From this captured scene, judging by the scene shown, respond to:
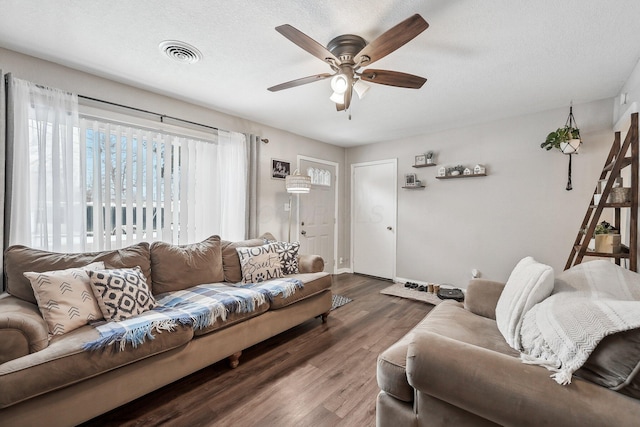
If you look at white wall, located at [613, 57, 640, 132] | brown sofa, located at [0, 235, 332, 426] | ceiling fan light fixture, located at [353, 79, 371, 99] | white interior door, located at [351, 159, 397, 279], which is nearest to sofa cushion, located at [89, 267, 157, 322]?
brown sofa, located at [0, 235, 332, 426]

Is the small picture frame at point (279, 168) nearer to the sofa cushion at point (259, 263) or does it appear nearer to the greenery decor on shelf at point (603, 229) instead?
the sofa cushion at point (259, 263)

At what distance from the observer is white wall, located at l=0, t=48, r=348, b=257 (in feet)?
7.06

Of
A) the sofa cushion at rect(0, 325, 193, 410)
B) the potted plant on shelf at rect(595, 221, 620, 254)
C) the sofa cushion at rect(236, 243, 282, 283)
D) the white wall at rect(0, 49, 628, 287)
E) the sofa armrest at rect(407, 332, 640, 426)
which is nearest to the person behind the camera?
the sofa armrest at rect(407, 332, 640, 426)

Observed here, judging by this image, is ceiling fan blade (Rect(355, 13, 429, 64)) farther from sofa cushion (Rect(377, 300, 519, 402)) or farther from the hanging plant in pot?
the hanging plant in pot

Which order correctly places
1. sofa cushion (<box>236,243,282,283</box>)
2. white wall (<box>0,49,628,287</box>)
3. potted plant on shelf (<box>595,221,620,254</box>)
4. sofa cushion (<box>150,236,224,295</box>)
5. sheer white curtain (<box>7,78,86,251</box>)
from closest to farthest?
sheer white curtain (<box>7,78,86,251</box>) < potted plant on shelf (<box>595,221,620,254</box>) < sofa cushion (<box>150,236,224,295</box>) < sofa cushion (<box>236,243,282,283</box>) < white wall (<box>0,49,628,287</box>)

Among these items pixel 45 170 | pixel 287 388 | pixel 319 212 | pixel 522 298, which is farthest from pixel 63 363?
pixel 319 212

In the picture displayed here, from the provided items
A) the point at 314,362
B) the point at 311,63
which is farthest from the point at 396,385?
the point at 311,63

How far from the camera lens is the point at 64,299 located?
1.67 metres

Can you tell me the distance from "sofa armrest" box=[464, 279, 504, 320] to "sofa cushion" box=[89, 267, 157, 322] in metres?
2.38

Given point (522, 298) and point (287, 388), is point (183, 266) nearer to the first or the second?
point (287, 388)

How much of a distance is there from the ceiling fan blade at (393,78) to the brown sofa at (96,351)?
189cm

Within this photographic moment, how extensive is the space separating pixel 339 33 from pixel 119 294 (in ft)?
7.64

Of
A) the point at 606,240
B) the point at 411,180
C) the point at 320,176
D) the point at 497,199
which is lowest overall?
the point at 606,240

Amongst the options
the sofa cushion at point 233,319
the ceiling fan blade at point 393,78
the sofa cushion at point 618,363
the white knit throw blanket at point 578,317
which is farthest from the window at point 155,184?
the sofa cushion at point 618,363
